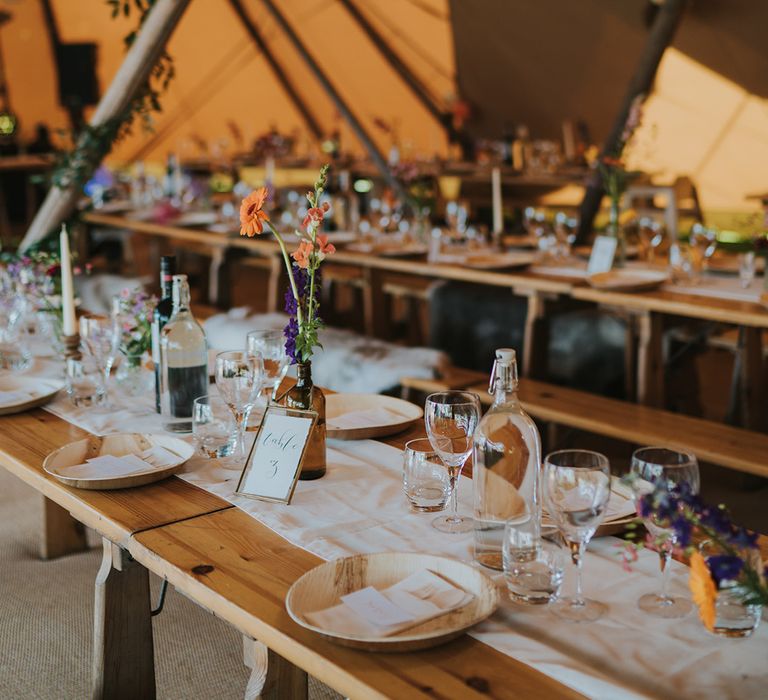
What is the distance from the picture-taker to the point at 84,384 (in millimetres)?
2445

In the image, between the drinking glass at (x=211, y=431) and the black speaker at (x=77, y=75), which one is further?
the black speaker at (x=77, y=75)

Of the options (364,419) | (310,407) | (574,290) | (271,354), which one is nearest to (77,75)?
(574,290)

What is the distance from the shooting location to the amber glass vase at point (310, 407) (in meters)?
1.83

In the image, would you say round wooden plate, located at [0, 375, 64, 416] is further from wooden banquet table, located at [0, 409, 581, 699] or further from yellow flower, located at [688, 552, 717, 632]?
yellow flower, located at [688, 552, 717, 632]

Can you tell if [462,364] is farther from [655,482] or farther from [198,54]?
[198,54]

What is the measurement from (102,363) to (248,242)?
299 cm

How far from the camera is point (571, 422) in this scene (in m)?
3.42

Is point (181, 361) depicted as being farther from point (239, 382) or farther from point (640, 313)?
point (640, 313)

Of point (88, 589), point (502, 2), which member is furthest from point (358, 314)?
point (502, 2)

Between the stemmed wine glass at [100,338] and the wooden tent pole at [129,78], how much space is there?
77.8 inches

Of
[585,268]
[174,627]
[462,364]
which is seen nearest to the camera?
[174,627]

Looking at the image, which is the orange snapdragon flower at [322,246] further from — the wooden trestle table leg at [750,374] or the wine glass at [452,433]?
the wooden trestle table leg at [750,374]

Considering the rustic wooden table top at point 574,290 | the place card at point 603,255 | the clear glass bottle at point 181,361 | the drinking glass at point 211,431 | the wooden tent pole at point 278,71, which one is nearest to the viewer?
the drinking glass at point 211,431

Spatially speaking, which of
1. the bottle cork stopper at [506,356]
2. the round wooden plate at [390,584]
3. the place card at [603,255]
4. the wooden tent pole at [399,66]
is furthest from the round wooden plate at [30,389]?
the wooden tent pole at [399,66]
